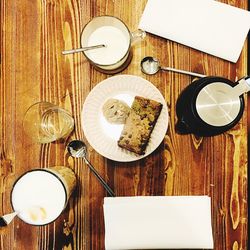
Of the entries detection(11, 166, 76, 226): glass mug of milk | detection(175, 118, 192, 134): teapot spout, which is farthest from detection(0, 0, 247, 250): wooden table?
detection(11, 166, 76, 226): glass mug of milk

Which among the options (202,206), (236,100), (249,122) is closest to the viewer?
(236,100)

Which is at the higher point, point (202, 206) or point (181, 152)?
point (181, 152)

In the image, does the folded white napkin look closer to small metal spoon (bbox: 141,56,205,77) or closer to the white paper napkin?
small metal spoon (bbox: 141,56,205,77)

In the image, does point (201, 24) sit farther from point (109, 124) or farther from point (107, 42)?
point (109, 124)

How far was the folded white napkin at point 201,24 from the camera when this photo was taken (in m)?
1.26

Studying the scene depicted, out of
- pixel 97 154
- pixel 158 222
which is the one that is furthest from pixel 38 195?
pixel 158 222

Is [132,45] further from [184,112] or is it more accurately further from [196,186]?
[196,186]

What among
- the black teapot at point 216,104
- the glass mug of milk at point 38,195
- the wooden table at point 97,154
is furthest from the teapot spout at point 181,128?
the glass mug of milk at point 38,195

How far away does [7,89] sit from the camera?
127 centimetres

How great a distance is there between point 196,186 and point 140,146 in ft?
0.77

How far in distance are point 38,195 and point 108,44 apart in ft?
1.67

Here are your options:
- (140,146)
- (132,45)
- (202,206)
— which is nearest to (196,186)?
(202,206)

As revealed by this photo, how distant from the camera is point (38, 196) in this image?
1.15m

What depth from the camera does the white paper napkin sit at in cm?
121
